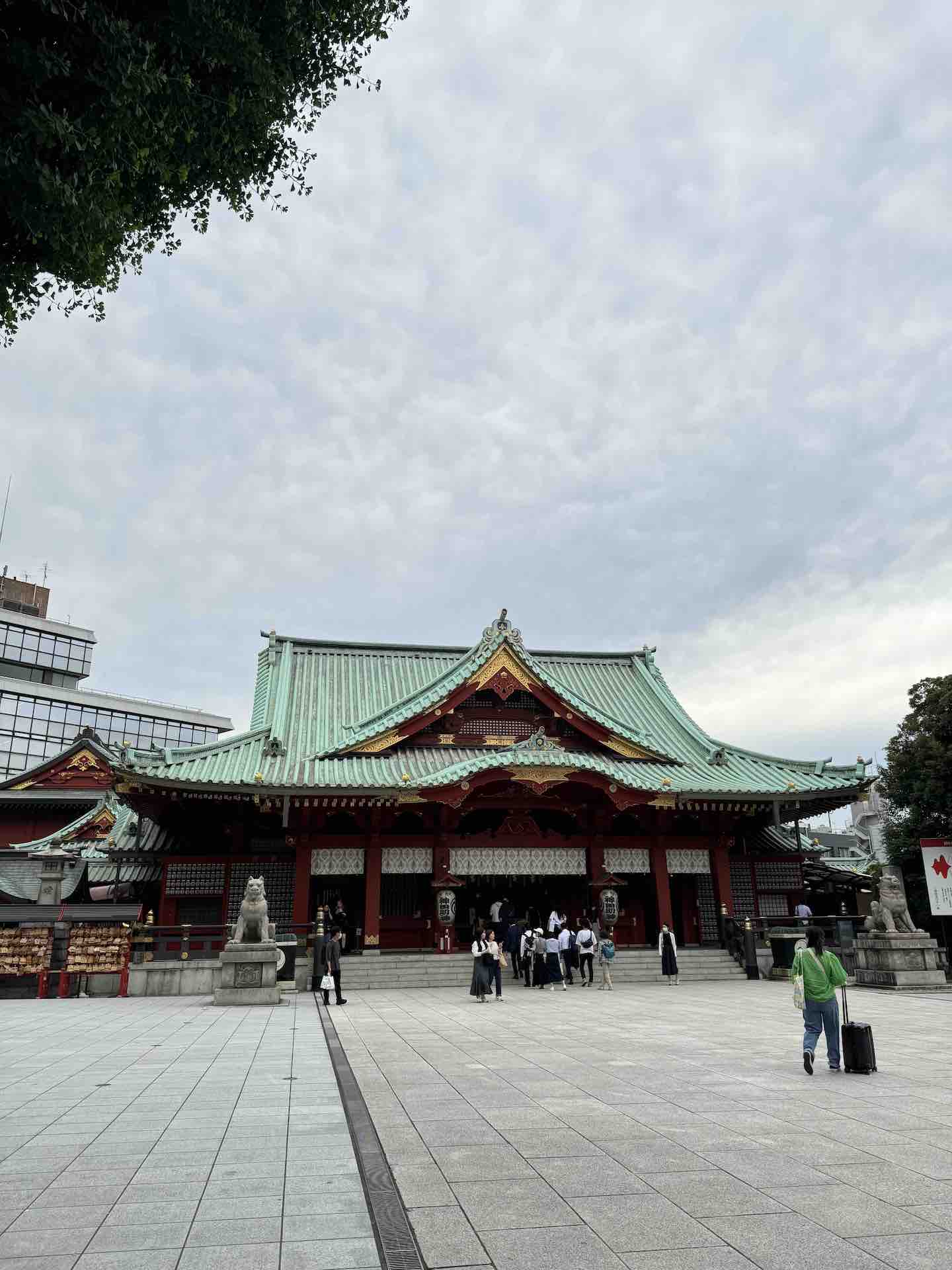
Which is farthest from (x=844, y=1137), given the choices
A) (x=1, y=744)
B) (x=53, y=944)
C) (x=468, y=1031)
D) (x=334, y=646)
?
(x=1, y=744)

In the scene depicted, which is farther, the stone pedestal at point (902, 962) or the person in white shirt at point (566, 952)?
the person in white shirt at point (566, 952)

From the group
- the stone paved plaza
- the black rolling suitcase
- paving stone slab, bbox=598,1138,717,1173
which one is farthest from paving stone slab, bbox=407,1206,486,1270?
the black rolling suitcase

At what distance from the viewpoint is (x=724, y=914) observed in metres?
27.7

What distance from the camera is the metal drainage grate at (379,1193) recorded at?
470 centimetres

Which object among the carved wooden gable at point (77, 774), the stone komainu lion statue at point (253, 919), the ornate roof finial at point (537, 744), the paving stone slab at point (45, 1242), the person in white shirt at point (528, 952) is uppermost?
the carved wooden gable at point (77, 774)

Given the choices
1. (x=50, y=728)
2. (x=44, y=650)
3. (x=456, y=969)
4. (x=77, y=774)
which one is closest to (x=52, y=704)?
(x=50, y=728)

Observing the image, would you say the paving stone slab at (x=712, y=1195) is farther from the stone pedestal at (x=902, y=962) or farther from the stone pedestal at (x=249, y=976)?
the stone pedestal at (x=902, y=962)

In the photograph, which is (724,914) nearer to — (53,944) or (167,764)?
(167,764)

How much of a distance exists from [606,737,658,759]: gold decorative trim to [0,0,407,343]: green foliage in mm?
23709

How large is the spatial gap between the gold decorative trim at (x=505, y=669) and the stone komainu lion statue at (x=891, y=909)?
12582mm

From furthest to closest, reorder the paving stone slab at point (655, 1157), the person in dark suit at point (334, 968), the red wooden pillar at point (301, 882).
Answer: the red wooden pillar at point (301, 882)
the person in dark suit at point (334, 968)
the paving stone slab at point (655, 1157)

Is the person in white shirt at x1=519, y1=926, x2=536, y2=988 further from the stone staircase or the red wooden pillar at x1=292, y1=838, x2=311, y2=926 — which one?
the red wooden pillar at x1=292, y1=838, x2=311, y2=926

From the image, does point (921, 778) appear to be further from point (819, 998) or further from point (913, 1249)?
point (913, 1249)

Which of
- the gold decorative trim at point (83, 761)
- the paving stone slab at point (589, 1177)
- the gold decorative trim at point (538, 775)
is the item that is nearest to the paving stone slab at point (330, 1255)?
the paving stone slab at point (589, 1177)
